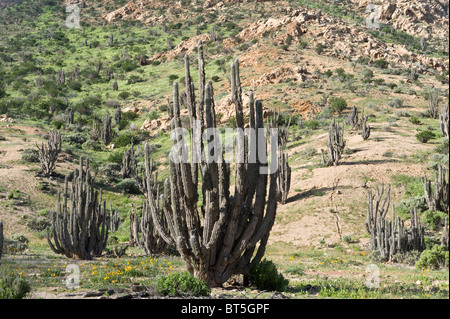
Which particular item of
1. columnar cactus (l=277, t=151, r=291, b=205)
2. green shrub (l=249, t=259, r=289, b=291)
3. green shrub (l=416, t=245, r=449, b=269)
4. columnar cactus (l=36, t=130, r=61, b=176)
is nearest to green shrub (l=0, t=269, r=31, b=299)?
green shrub (l=249, t=259, r=289, b=291)

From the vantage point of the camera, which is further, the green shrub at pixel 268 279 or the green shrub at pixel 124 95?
the green shrub at pixel 124 95

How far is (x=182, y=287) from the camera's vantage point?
22.4 feet

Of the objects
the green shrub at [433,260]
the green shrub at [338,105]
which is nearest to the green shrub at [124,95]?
the green shrub at [338,105]

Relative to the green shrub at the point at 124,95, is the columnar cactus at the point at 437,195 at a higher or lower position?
lower

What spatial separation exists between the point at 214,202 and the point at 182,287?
1736mm

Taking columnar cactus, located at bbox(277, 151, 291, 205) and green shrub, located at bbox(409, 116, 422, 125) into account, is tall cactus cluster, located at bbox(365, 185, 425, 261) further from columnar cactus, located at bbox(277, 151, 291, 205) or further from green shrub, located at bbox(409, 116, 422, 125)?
green shrub, located at bbox(409, 116, 422, 125)

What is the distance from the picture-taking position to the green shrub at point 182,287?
6773 millimetres

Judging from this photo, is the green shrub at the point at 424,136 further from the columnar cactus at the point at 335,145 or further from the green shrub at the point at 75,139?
the green shrub at the point at 75,139

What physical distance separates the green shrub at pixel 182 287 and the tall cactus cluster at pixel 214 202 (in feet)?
2.43

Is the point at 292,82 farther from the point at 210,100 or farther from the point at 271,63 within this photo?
the point at 210,100

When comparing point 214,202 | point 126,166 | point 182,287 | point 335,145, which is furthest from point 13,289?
point 126,166

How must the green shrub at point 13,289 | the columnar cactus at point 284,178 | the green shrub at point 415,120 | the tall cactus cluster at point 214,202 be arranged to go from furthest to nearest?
the green shrub at point 415,120
the columnar cactus at point 284,178
the tall cactus cluster at point 214,202
the green shrub at point 13,289
